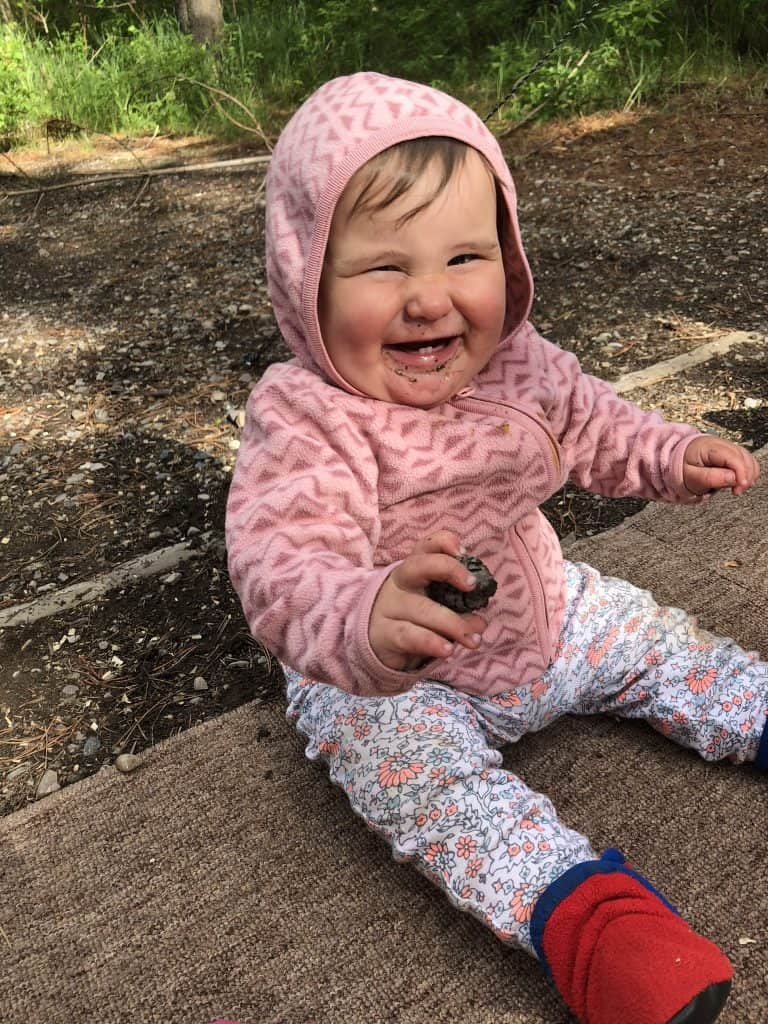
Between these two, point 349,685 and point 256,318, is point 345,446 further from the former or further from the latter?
point 256,318

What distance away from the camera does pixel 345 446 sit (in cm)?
143

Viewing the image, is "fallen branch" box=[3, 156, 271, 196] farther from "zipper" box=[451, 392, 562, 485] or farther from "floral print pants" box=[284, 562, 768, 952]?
"floral print pants" box=[284, 562, 768, 952]

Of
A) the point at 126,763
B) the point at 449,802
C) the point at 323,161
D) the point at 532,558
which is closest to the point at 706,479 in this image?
the point at 532,558

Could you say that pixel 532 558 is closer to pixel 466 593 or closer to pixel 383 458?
pixel 383 458

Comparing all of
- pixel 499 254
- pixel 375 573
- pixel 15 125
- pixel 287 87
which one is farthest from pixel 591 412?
pixel 15 125

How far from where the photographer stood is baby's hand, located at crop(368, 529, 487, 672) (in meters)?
1.07

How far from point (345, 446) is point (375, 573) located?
0.99 feet

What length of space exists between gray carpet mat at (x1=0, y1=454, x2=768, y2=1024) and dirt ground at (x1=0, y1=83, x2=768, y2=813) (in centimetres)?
21

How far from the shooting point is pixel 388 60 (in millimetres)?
7250

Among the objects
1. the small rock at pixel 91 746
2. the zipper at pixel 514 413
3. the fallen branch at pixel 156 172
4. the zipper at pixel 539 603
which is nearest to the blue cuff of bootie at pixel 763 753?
the zipper at pixel 539 603

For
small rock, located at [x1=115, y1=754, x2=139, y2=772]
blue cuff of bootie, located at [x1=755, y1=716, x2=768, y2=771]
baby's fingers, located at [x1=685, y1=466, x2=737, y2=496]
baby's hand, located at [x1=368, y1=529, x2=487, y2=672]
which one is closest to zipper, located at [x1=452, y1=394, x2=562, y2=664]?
baby's fingers, located at [x1=685, y1=466, x2=737, y2=496]

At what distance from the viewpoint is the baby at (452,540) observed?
1176 millimetres

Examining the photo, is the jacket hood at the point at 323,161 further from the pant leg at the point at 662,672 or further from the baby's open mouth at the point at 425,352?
the pant leg at the point at 662,672

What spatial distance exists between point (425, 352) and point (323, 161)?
12.2 inches
